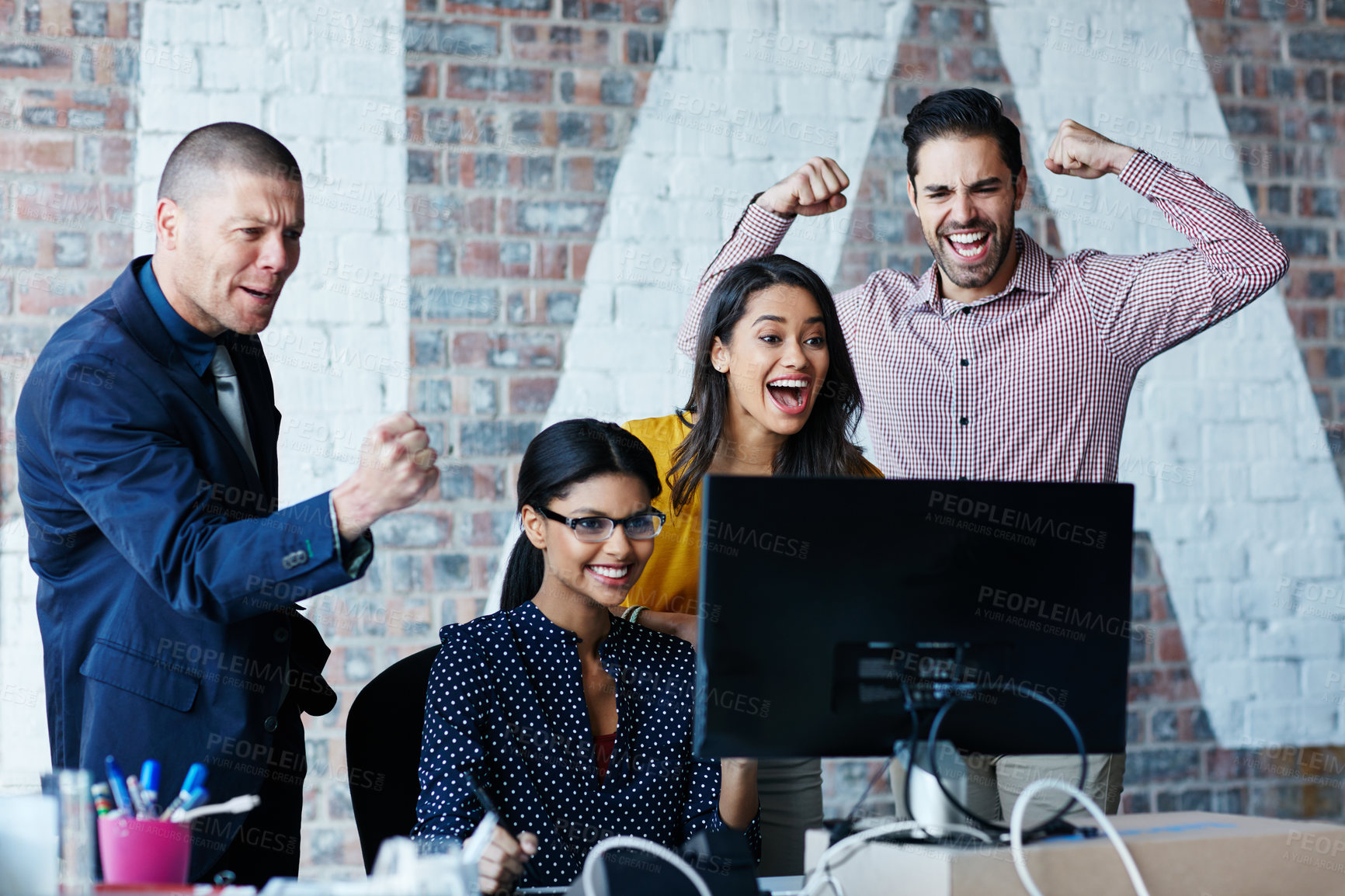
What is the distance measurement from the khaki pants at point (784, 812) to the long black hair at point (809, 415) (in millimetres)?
497

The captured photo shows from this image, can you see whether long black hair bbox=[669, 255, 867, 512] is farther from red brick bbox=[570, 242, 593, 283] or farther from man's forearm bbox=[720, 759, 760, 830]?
red brick bbox=[570, 242, 593, 283]

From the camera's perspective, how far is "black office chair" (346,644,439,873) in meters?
1.68

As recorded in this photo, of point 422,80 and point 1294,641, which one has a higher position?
point 422,80

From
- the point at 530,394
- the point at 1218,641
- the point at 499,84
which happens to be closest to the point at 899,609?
the point at 530,394

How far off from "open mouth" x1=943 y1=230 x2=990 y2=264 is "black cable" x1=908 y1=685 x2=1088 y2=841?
107 centimetres

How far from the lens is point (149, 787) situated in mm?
1145

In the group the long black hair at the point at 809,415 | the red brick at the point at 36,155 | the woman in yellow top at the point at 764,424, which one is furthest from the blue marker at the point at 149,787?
the red brick at the point at 36,155

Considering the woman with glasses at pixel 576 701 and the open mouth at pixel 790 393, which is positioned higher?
the open mouth at pixel 790 393

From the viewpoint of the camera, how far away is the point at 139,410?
1491mm

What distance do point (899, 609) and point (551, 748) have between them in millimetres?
635

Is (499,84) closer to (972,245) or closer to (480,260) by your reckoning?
(480,260)

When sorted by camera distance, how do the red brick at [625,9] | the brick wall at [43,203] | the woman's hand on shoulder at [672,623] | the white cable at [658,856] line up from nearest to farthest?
the white cable at [658,856] → the woman's hand on shoulder at [672,623] → the brick wall at [43,203] → the red brick at [625,9]

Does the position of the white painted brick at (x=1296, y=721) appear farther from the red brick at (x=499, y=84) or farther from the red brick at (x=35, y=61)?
the red brick at (x=35, y=61)

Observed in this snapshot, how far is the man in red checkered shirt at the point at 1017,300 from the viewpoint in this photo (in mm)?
2141
